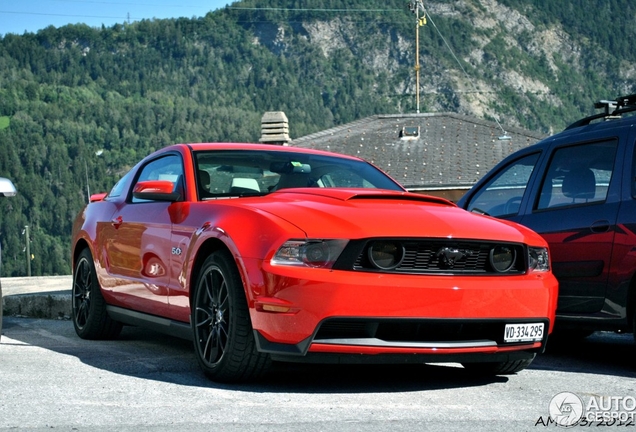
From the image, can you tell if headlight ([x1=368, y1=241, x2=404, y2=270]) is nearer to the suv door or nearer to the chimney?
the suv door

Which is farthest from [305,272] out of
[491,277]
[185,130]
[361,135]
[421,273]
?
[185,130]

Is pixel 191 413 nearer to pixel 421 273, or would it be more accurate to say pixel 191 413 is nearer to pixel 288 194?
pixel 421 273

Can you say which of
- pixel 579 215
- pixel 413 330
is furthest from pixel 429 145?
pixel 413 330

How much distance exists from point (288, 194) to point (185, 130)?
17152cm

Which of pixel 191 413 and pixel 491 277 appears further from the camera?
pixel 491 277

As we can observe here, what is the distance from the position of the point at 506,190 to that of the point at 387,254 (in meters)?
2.88

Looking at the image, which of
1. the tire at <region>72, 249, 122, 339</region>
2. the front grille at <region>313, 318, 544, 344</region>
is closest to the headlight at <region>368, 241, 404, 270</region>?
the front grille at <region>313, 318, 544, 344</region>

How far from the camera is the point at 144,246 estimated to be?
6918mm

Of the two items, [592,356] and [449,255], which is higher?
[449,255]

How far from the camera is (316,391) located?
17.8ft

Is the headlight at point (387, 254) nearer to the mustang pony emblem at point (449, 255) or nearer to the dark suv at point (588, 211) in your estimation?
the mustang pony emblem at point (449, 255)

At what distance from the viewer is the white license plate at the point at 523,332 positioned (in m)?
5.52

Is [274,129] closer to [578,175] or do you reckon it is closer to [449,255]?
[578,175]

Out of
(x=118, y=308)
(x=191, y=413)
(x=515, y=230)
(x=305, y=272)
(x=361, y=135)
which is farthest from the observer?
(x=361, y=135)
